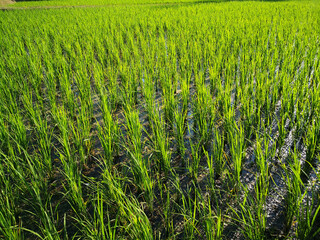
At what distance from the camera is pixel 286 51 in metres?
2.99

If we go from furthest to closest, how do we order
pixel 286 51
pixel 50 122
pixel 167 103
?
1. pixel 286 51
2. pixel 50 122
3. pixel 167 103

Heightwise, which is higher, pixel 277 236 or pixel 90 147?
pixel 90 147

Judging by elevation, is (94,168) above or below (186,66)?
below

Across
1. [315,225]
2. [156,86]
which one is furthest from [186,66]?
[315,225]

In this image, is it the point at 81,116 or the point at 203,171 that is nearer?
the point at 203,171

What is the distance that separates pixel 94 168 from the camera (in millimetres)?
1626

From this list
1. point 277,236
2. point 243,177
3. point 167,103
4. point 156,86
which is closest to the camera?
point 277,236

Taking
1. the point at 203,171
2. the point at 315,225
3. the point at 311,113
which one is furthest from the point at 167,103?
the point at 315,225

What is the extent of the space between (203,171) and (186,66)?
189 centimetres

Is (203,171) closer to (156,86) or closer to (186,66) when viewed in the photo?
(156,86)

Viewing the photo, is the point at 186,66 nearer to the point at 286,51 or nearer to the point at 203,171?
the point at 286,51

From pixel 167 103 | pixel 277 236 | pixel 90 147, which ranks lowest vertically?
pixel 277 236

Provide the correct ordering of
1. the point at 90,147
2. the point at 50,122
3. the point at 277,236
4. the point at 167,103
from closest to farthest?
the point at 277,236 → the point at 90,147 → the point at 167,103 → the point at 50,122

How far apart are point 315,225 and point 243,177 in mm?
457
